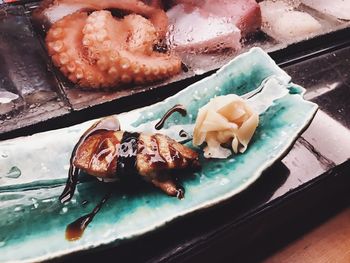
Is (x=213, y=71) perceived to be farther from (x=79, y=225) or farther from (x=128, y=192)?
(x=79, y=225)

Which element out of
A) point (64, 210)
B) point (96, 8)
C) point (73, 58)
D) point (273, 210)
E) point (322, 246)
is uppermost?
point (96, 8)

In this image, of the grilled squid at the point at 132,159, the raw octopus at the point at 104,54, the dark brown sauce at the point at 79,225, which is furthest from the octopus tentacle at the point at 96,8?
the dark brown sauce at the point at 79,225

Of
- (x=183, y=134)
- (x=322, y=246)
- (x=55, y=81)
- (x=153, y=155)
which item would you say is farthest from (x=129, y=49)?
(x=322, y=246)

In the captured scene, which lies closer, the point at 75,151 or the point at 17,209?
the point at 17,209

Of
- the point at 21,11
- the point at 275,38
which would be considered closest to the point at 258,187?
the point at 275,38

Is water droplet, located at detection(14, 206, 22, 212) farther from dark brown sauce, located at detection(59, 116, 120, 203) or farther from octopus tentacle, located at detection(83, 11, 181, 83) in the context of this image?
octopus tentacle, located at detection(83, 11, 181, 83)

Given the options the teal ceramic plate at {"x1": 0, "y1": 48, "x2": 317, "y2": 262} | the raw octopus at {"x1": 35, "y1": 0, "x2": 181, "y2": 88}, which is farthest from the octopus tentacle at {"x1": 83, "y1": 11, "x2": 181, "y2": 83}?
the teal ceramic plate at {"x1": 0, "y1": 48, "x2": 317, "y2": 262}

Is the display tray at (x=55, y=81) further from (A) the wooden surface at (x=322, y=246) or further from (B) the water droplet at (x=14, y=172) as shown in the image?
(A) the wooden surface at (x=322, y=246)

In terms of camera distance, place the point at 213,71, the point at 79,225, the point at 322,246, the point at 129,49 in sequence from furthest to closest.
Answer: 1. the point at 213,71
2. the point at 129,49
3. the point at 322,246
4. the point at 79,225
